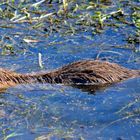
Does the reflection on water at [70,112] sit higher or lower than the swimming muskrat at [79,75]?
lower

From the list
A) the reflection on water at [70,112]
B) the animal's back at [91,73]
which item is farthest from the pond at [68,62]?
the animal's back at [91,73]

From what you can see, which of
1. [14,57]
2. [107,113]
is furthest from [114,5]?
[107,113]

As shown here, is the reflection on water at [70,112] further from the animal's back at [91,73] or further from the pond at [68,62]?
the animal's back at [91,73]

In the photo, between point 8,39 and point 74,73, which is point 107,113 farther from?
point 8,39

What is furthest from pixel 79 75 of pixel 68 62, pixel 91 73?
pixel 68 62

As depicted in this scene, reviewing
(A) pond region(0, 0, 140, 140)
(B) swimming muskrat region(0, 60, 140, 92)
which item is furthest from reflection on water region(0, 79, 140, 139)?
(B) swimming muskrat region(0, 60, 140, 92)

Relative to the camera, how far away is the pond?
8570 mm

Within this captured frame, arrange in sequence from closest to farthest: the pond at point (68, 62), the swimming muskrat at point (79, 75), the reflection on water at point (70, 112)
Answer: the reflection on water at point (70, 112) → the pond at point (68, 62) → the swimming muskrat at point (79, 75)

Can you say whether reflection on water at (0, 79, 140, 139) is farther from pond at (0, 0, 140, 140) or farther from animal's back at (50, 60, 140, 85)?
animal's back at (50, 60, 140, 85)

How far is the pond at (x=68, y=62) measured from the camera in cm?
857

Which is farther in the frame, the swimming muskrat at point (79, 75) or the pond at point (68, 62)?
the swimming muskrat at point (79, 75)

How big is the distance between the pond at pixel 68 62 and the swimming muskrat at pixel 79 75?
98mm

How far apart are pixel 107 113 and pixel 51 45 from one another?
8.58ft

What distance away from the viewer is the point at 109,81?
9.84 metres
